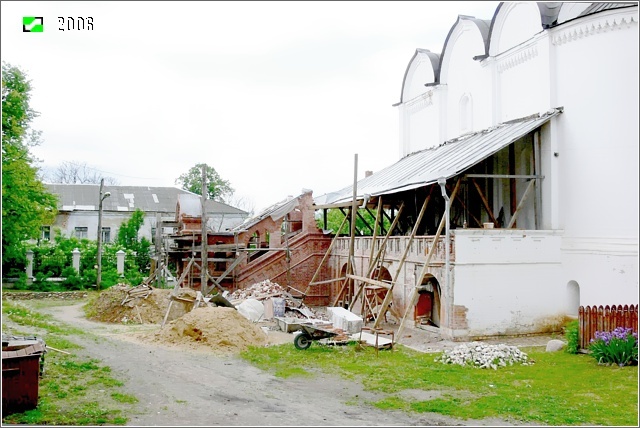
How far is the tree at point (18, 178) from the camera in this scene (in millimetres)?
21375

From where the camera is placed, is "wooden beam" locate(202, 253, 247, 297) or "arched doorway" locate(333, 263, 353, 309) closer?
"arched doorway" locate(333, 263, 353, 309)

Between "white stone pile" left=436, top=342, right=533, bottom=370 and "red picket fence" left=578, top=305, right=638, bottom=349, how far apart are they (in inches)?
57.0

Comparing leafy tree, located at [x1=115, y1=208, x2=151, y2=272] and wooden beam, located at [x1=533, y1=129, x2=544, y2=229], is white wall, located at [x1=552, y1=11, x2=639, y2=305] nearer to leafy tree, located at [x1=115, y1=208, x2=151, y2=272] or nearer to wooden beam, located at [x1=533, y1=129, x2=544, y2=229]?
wooden beam, located at [x1=533, y1=129, x2=544, y2=229]

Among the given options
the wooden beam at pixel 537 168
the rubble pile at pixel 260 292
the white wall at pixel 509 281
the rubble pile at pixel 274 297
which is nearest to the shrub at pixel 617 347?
the white wall at pixel 509 281

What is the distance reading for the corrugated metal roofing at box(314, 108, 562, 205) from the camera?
60.3ft

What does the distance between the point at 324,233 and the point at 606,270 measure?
14.9 metres

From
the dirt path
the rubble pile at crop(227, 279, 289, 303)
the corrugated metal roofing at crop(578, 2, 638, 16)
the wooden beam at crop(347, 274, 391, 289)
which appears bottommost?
the dirt path

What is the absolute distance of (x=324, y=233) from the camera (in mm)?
29812

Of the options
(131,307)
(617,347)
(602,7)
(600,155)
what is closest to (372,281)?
(600,155)

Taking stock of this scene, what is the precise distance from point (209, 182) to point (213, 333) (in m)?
43.9

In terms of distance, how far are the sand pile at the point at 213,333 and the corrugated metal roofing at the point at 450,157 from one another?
685cm

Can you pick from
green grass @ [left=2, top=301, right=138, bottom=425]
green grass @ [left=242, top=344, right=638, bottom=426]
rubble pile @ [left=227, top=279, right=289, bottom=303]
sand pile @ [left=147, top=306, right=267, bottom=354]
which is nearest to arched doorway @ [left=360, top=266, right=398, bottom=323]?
rubble pile @ [left=227, top=279, right=289, bottom=303]

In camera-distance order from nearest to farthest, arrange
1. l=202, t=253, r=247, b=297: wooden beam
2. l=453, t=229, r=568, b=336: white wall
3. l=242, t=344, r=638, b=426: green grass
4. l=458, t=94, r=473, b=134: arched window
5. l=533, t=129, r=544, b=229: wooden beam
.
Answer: l=242, t=344, r=638, b=426: green grass → l=453, t=229, r=568, b=336: white wall → l=533, t=129, r=544, b=229: wooden beam → l=458, t=94, r=473, b=134: arched window → l=202, t=253, r=247, b=297: wooden beam

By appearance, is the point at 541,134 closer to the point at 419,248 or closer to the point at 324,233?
the point at 419,248
